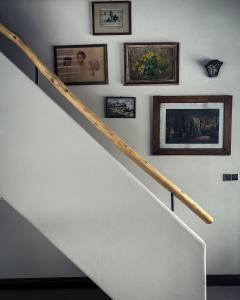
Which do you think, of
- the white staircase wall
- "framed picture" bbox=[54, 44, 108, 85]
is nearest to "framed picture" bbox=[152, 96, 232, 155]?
"framed picture" bbox=[54, 44, 108, 85]

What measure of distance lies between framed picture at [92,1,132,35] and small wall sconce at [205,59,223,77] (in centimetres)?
79

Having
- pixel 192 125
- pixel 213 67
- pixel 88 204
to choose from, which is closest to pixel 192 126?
pixel 192 125

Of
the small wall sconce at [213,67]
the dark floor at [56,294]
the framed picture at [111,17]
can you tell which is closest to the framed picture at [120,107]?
the framed picture at [111,17]

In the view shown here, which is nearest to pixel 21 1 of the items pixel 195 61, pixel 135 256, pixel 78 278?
pixel 195 61

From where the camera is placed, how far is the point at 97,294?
298 cm

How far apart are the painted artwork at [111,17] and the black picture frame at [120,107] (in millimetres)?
671

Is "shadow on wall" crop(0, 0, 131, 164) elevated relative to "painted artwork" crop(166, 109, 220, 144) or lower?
elevated

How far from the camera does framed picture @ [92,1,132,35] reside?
278 cm

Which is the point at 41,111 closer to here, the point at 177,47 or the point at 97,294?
the point at 177,47

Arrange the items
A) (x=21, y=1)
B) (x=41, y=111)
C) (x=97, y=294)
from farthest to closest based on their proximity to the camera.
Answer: (x=97, y=294)
(x=21, y=1)
(x=41, y=111)

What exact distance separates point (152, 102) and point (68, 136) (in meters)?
1.32

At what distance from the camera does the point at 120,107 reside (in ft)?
9.46

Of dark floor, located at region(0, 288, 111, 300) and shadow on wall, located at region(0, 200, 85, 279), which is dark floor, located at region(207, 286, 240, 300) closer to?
dark floor, located at region(0, 288, 111, 300)

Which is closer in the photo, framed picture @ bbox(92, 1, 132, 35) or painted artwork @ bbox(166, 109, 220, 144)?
framed picture @ bbox(92, 1, 132, 35)
